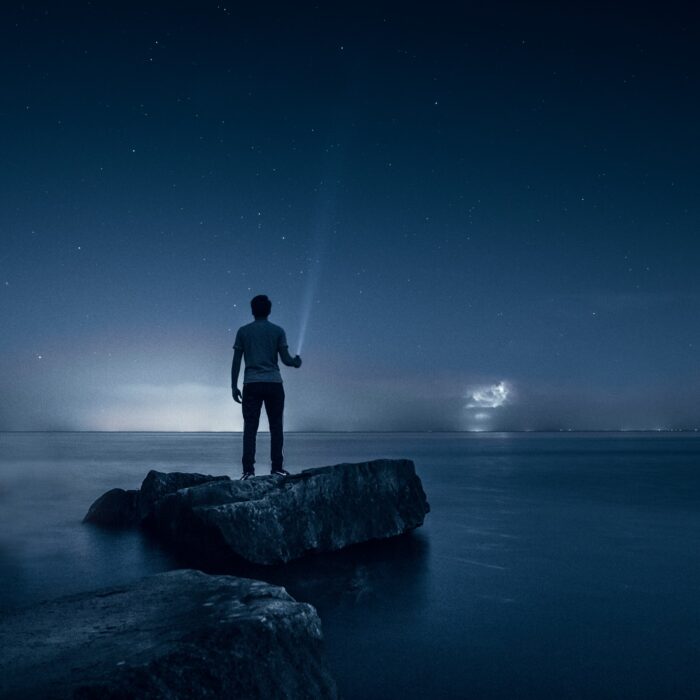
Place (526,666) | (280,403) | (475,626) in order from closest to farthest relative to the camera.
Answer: (526,666), (475,626), (280,403)

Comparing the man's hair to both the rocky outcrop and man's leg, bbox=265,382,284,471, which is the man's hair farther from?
the rocky outcrop

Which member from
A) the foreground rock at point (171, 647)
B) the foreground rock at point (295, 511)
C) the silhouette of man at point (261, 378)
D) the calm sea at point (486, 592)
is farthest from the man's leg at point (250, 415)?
the foreground rock at point (171, 647)

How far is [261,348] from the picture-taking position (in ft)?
20.8

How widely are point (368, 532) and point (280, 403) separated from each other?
1.87m

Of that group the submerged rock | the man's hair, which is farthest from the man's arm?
the submerged rock

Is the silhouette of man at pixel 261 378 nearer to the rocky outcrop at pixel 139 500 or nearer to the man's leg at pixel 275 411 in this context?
the man's leg at pixel 275 411

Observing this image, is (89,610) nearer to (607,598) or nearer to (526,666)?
(526,666)

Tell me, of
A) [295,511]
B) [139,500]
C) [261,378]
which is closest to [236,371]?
[261,378]

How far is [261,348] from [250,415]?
84 cm

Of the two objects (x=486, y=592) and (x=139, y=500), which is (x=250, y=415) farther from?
(x=486, y=592)

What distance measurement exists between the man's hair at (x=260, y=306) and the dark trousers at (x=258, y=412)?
0.93 meters

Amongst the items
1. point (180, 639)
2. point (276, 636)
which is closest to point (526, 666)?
point (276, 636)

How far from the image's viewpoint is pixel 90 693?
162 centimetres

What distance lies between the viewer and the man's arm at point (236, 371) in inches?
253
